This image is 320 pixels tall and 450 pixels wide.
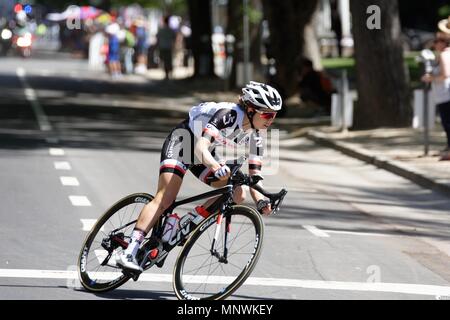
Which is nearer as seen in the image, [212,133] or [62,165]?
[212,133]

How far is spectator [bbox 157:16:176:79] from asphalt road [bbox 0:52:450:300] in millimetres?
15208

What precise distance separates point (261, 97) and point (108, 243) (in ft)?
5.06

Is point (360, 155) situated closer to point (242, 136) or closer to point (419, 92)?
point (419, 92)

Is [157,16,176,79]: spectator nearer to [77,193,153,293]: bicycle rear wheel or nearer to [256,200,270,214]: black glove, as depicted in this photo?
[77,193,153,293]: bicycle rear wheel

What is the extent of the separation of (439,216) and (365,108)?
351 inches

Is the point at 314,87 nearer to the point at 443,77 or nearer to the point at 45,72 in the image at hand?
the point at 443,77

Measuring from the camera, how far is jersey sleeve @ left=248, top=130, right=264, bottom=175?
28.0ft

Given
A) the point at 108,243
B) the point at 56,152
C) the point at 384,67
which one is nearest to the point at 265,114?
the point at 108,243

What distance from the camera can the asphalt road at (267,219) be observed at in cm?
915

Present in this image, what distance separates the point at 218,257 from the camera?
8453 mm

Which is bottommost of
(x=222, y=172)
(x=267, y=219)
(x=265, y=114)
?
(x=267, y=219)

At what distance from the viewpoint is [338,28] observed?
50844 mm

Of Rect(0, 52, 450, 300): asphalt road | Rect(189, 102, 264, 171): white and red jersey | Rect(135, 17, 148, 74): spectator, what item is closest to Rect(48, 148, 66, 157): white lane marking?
Rect(0, 52, 450, 300): asphalt road

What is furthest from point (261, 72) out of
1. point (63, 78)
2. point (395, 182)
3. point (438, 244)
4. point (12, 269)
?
point (12, 269)
